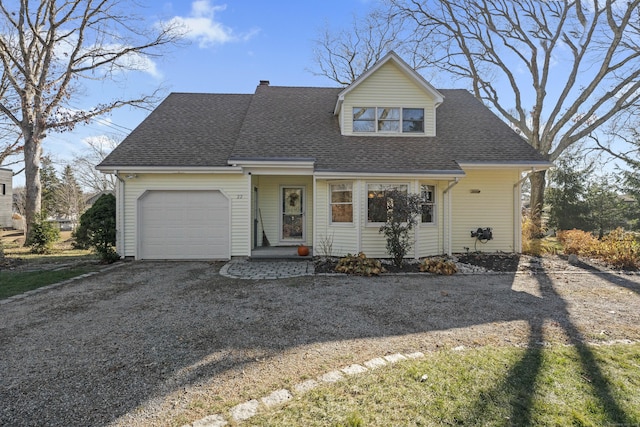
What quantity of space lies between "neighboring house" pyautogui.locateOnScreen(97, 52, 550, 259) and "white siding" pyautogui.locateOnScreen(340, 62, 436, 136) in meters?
0.04

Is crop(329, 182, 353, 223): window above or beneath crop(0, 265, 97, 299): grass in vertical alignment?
above

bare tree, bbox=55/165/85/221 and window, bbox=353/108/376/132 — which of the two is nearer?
window, bbox=353/108/376/132

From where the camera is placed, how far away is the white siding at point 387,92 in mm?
11031

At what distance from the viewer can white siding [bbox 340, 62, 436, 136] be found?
11.0 metres

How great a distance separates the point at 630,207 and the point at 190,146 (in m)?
19.2

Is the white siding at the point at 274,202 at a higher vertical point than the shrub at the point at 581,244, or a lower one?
higher

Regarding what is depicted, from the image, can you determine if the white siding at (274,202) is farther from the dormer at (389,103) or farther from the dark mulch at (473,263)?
the dormer at (389,103)

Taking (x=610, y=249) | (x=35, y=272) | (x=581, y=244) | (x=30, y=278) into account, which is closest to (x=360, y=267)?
(x=610, y=249)

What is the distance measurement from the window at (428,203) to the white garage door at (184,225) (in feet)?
20.5

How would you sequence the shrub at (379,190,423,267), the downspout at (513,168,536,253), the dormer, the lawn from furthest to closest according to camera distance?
the dormer, the downspout at (513,168,536,253), the shrub at (379,190,423,267), the lawn

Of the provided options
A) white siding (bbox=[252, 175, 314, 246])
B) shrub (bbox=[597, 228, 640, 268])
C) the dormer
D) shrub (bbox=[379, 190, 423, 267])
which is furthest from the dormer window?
shrub (bbox=[597, 228, 640, 268])

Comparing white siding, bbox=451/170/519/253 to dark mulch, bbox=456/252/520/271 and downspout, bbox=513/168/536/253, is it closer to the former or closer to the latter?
downspout, bbox=513/168/536/253

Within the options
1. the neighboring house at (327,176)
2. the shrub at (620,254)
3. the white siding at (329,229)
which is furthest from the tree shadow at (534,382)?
the shrub at (620,254)

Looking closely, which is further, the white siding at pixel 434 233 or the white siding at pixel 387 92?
the white siding at pixel 387 92
